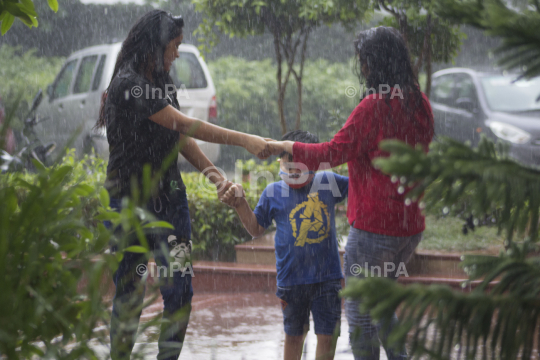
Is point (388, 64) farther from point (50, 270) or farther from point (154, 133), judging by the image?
point (50, 270)

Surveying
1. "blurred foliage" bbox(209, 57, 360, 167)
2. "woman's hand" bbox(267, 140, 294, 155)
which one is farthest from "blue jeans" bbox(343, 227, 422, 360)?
"blurred foliage" bbox(209, 57, 360, 167)

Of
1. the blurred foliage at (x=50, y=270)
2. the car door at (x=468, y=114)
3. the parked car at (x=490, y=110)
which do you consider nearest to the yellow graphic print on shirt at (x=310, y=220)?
the blurred foliage at (x=50, y=270)

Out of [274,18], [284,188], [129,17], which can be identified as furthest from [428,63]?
[129,17]

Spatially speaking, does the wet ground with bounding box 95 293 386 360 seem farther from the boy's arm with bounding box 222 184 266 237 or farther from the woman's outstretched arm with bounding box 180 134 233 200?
the woman's outstretched arm with bounding box 180 134 233 200

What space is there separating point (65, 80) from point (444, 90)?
7024 mm

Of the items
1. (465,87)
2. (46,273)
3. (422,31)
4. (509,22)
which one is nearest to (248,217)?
(46,273)

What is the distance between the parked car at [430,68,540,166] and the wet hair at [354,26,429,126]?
18.8ft

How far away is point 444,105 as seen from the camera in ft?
33.9

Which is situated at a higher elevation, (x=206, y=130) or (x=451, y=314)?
(x=206, y=130)

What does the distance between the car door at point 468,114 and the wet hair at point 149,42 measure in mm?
6975

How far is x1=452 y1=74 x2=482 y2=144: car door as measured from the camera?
9.18 metres

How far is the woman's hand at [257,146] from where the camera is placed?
293cm

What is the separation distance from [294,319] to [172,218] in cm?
80

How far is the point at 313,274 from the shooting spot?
2.90 m
